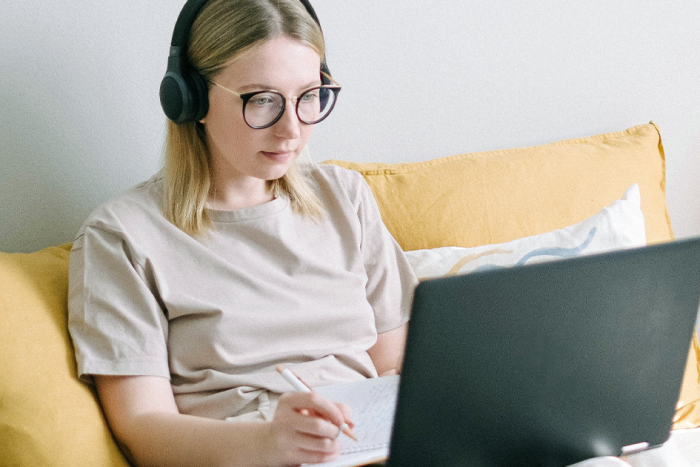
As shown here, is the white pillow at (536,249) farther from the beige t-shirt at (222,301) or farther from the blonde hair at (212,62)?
the blonde hair at (212,62)

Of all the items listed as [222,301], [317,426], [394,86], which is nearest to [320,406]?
[317,426]

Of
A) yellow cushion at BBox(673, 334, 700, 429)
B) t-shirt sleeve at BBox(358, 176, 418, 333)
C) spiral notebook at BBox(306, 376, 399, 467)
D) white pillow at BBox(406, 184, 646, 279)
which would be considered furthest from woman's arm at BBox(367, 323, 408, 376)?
yellow cushion at BBox(673, 334, 700, 429)

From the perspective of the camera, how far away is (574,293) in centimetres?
63

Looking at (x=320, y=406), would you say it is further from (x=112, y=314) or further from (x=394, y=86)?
(x=394, y=86)

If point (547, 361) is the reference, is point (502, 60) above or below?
above

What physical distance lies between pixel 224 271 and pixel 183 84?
292 millimetres

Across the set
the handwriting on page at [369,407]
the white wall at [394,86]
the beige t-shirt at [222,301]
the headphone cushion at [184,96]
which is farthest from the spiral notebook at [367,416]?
the white wall at [394,86]

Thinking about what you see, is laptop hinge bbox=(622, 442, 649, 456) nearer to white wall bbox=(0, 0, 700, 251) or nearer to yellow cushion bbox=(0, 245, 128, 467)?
yellow cushion bbox=(0, 245, 128, 467)

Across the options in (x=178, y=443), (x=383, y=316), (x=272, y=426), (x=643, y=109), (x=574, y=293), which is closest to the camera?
(x=574, y=293)

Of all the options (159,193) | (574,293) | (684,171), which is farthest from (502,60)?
(574,293)

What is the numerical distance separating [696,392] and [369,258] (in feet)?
2.53

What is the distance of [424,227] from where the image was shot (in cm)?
140

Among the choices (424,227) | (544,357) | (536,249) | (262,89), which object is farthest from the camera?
(424,227)

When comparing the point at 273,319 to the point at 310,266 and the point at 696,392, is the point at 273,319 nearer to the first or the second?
the point at 310,266
